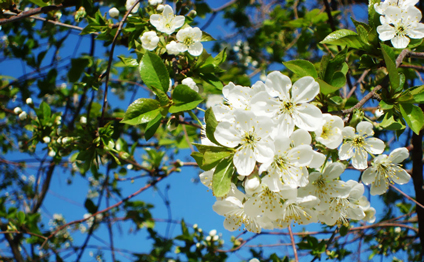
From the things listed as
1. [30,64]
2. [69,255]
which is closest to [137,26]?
[30,64]

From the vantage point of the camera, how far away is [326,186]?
42.6 inches

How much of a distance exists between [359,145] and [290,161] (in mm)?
319

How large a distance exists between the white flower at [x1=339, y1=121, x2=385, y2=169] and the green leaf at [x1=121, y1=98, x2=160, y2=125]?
0.68m

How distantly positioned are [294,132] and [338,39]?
559 millimetres

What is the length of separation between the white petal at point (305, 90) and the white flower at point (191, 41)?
1.94ft

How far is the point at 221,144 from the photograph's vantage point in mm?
980

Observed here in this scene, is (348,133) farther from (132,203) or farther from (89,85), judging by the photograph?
(132,203)

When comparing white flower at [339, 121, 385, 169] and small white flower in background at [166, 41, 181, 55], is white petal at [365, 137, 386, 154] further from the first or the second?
small white flower in background at [166, 41, 181, 55]

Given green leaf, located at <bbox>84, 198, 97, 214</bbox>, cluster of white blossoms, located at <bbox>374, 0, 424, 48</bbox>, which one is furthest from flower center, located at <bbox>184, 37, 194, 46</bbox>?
green leaf, located at <bbox>84, 198, 97, 214</bbox>

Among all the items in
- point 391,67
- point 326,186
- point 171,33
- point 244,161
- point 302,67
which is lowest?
point 326,186

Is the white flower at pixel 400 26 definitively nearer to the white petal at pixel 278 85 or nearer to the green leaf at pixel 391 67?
the green leaf at pixel 391 67

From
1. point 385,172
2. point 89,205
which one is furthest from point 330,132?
point 89,205

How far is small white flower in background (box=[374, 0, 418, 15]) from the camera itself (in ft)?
4.15

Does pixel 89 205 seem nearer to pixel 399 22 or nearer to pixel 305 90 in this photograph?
pixel 305 90
